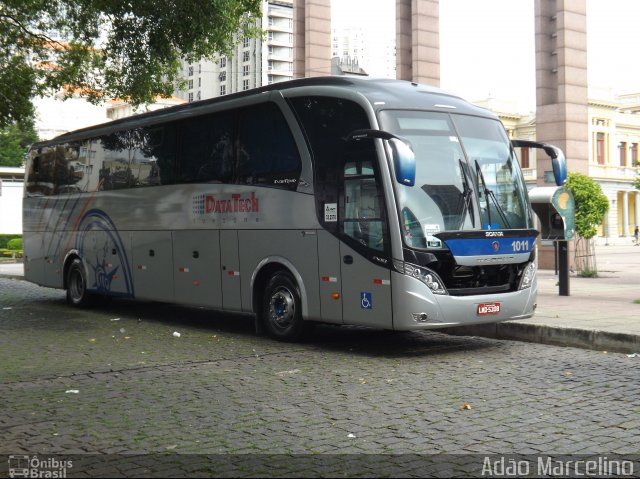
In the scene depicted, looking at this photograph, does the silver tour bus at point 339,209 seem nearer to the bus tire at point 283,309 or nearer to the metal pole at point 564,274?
the bus tire at point 283,309

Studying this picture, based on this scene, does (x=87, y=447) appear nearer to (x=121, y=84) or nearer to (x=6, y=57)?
(x=121, y=84)

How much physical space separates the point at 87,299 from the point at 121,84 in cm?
524

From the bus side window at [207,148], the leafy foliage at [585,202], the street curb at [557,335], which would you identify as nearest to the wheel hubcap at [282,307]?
the bus side window at [207,148]

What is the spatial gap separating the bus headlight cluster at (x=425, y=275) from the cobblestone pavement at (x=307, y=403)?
88 cm

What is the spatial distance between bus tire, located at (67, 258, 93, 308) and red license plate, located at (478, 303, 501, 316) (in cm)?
945

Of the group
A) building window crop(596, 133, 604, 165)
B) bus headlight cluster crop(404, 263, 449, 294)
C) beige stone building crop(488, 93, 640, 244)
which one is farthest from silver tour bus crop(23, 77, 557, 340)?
building window crop(596, 133, 604, 165)

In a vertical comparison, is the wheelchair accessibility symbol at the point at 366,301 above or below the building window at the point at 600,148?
below

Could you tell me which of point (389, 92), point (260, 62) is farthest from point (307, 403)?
point (260, 62)

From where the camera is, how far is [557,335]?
1133 centimetres

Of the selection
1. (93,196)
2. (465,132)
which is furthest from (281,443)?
(93,196)

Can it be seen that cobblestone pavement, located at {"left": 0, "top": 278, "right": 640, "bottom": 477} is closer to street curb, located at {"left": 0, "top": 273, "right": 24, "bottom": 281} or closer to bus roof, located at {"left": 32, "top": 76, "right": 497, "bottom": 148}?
bus roof, located at {"left": 32, "top": 76, "right": 497, "bottom": 148}

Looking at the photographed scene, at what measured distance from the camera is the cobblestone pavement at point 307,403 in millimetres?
5781

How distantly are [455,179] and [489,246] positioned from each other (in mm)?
935

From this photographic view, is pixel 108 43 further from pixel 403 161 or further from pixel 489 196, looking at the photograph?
pixel 403 161
